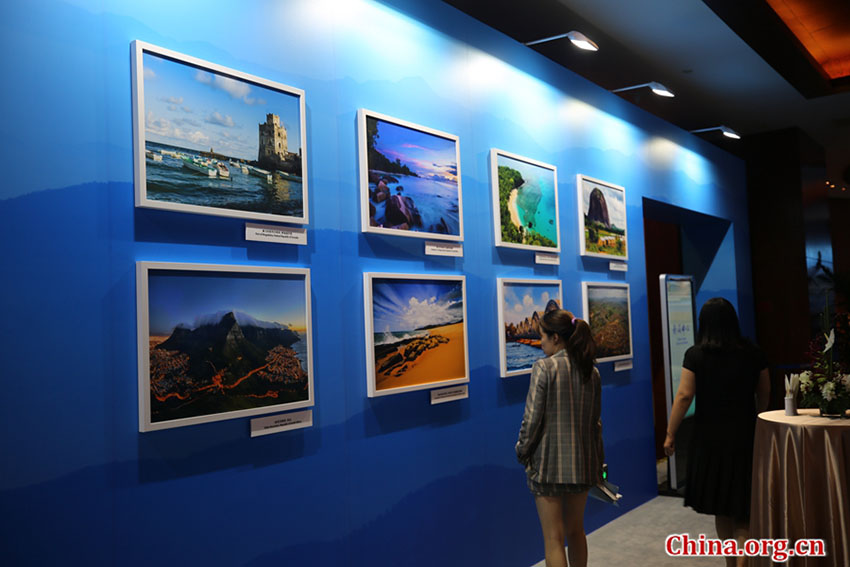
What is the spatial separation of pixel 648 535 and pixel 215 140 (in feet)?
15.3

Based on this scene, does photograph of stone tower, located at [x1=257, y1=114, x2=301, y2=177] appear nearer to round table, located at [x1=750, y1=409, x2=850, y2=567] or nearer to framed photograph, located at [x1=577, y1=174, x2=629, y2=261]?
round table, located at [x1=750, y1=409, x2=850, y2=567]

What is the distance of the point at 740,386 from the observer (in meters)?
4.37

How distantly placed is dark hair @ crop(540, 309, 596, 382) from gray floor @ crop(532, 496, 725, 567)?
78.1 inches

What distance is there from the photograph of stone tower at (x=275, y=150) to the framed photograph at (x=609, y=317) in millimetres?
3178

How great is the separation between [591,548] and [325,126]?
378 cm

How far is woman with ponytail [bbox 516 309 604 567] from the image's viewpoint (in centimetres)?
381

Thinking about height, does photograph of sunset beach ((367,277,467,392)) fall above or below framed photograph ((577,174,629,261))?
below

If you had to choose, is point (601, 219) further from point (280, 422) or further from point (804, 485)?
point (280, 422)

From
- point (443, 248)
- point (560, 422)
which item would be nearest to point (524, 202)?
point (443, 248)

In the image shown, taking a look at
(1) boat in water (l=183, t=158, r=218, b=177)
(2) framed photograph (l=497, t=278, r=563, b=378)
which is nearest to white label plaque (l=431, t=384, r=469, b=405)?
(2) framed photograph (l=497, t=278, r=563, b=378)

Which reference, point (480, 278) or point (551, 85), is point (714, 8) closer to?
point (551, 85)

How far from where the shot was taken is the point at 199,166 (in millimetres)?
3070

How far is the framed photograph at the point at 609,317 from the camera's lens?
6.02m

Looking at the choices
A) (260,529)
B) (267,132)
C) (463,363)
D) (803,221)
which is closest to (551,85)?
(463,363)
